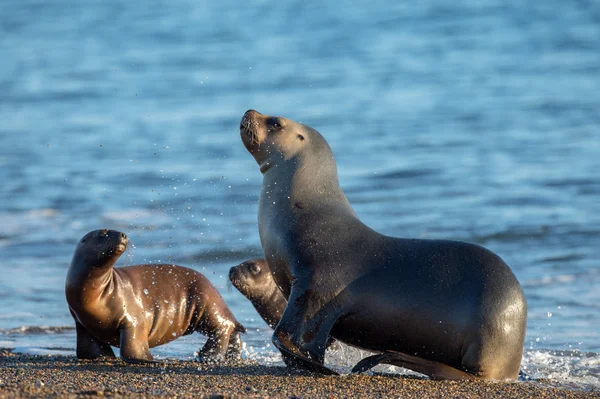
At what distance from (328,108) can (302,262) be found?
1626 cm

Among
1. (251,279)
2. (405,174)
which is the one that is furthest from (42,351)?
(405,174)

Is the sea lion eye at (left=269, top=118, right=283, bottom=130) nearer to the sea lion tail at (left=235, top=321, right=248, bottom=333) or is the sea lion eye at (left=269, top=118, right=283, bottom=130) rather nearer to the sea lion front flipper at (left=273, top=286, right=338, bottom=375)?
the sea lion front flipper at (left=273, top=286, right=338, bottom=375)

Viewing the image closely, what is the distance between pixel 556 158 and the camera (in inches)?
672

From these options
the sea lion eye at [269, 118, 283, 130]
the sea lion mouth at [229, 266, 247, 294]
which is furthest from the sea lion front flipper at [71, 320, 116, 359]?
the sea lion eye at [269, 118, 283, 130]

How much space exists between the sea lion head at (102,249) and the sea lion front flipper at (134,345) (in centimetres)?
55

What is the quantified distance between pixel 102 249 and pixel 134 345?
780 millimetres

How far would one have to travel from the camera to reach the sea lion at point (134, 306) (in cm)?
802

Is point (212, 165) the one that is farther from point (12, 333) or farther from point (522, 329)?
point (522, 329)

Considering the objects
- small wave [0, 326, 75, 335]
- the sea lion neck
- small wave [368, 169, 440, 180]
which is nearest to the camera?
the sea lion neck

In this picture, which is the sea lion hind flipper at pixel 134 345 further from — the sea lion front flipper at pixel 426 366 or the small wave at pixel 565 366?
the small wave at pixel 565 366

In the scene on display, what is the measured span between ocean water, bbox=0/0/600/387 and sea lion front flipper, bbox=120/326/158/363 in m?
0.73

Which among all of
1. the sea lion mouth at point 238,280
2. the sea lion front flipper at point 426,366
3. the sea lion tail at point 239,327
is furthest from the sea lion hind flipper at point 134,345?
the sea lion front flipper at point 426,366

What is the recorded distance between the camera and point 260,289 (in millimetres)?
9148

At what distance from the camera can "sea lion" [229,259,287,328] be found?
909 centimetres
